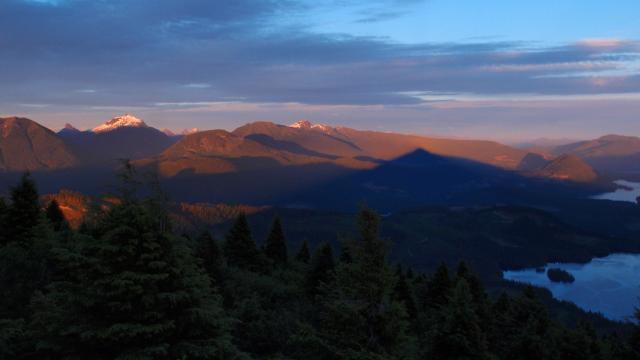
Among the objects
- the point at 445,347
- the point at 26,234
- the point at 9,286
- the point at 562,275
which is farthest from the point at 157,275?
the point at 562,275

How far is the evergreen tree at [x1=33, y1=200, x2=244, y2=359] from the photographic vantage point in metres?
14.6

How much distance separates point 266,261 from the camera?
56125 millimetres

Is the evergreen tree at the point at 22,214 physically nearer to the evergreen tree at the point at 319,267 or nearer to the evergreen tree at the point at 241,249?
the evergreen tree at the point at 241,249

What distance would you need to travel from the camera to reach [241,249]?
5397 cm

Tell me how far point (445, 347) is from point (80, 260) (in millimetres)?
15226

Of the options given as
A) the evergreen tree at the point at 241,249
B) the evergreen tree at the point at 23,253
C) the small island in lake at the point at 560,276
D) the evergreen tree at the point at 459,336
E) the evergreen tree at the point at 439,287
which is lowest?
the small island in lake at the point at 560,276

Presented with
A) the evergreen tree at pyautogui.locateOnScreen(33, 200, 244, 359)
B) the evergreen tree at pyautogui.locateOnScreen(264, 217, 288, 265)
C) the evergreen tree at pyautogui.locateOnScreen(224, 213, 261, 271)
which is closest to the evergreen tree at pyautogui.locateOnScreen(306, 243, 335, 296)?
the evergreen tree at pyautogui.locateOnScreen(224, 213, 261, 271)

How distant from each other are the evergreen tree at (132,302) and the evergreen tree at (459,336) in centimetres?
1117

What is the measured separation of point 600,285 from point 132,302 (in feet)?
552

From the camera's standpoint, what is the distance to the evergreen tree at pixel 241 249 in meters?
53.4

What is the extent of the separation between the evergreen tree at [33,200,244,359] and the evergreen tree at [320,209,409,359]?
362 centimetres

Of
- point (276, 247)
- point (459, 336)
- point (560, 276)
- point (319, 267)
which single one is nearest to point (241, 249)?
point (276, 247)

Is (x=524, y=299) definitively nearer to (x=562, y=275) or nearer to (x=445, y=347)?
(x=445, y=347)

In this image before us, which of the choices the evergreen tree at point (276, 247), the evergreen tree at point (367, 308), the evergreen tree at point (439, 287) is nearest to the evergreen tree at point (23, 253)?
the evergreen tree at point (367, 308)
